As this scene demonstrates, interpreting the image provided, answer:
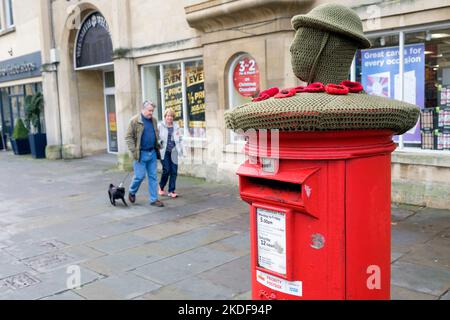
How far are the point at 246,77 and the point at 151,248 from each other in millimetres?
4924

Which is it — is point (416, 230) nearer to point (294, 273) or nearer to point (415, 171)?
point (415, 171)

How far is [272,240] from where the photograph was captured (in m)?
2.27

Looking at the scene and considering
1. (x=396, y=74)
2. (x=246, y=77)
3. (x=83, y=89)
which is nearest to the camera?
(x=396, y=74)

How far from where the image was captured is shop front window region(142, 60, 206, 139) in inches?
430

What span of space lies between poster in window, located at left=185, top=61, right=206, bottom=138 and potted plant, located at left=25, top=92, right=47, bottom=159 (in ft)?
25.2

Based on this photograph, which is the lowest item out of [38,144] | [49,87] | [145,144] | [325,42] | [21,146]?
[21,146]

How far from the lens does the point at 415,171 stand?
23.4ft

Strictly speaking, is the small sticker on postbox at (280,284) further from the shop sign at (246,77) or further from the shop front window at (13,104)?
the shop front window at (13,104)

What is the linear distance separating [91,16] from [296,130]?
13.5 meters

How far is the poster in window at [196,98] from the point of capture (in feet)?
35.6

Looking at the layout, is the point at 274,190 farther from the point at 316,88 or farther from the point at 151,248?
the point at 151,248

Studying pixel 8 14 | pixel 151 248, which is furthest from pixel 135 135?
pixel 8 14
